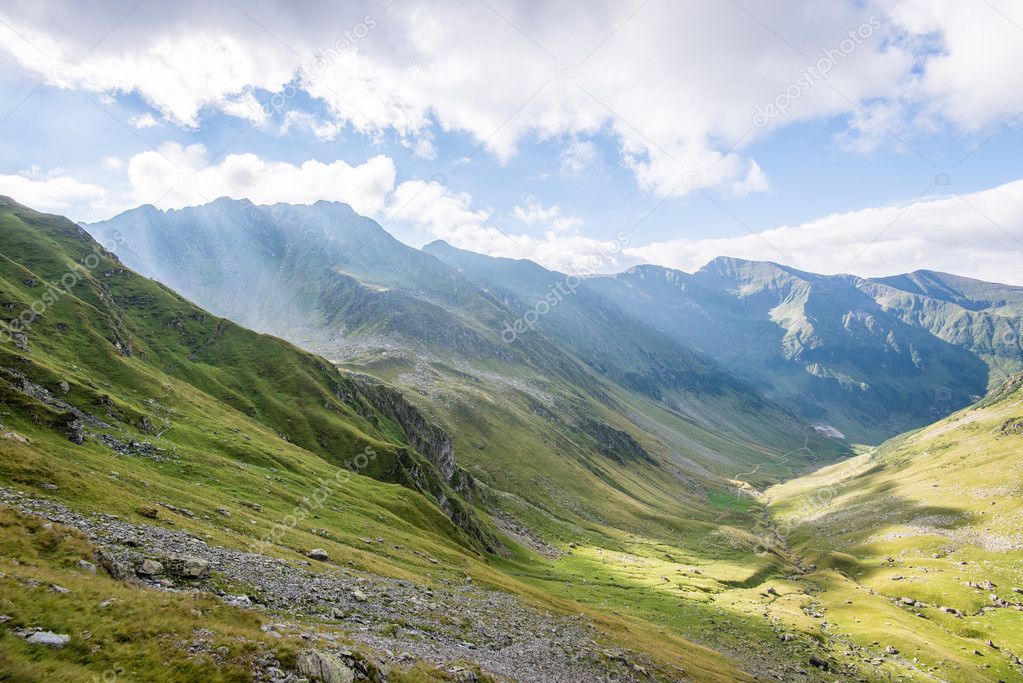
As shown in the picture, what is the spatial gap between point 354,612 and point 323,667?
43.0 ft

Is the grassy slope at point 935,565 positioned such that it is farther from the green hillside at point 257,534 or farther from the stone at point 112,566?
the stone at point 112,566

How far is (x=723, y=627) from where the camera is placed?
279 ft

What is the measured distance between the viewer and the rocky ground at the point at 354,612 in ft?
80.9

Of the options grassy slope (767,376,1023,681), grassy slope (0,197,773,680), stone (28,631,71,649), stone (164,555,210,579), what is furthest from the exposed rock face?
stone (28,631,71,649)

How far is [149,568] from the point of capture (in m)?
24.9

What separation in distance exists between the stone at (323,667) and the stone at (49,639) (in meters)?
7.31

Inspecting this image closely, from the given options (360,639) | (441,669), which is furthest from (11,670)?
(441,669)

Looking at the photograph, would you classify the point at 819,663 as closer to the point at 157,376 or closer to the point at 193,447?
the point at 193,447

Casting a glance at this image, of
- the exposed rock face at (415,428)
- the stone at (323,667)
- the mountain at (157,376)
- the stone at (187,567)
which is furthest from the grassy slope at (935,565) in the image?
the exposed rock face at (415,428)

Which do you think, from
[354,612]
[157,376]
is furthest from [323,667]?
[157,376]

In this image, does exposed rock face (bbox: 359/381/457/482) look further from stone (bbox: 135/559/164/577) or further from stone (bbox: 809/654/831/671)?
stone (bbox: 135/559/164/577)

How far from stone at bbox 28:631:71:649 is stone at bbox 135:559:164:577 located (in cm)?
1055

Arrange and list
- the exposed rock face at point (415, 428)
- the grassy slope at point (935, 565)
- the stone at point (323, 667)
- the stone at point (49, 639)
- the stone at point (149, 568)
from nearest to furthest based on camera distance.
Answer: the stone at point (49, 639), the stone at point (323, 667), the stone at point (149, 568), the grassy slope at point (935, 565), the exposed rock face at point (415, 428)

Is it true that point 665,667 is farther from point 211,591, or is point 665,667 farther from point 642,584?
point 642,584
